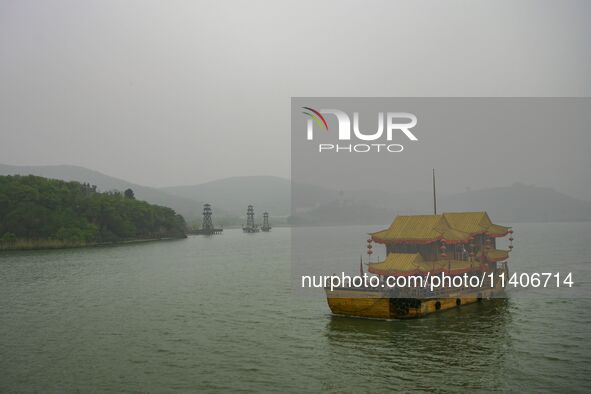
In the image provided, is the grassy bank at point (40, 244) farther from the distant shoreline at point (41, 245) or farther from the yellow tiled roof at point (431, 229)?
the yellow tiled roof at point (431, 229)

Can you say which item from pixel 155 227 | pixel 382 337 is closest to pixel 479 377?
pixel 382 337

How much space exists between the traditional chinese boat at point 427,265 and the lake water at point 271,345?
888 millimetres

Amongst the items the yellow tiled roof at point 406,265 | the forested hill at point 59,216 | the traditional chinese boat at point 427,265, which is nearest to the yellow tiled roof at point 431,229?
the traditional chinese boat at point 427,265

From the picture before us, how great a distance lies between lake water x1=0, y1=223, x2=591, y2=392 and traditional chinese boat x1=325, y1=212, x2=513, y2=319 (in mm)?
888

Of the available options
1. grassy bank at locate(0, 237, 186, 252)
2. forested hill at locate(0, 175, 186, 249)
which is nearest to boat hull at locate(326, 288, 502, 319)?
grassy bank at locate(0, 237, 186, 252)

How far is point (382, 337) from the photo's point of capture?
28094 millimetres

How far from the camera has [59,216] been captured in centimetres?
10962

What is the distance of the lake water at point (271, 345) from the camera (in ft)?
72.7

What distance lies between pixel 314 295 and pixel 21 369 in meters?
24.3

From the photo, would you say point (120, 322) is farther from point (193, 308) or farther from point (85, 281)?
point (85, 281)

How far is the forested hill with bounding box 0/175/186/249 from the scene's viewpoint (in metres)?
102

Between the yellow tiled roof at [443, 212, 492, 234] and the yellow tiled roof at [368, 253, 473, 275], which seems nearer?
the yellow tiled roof at [368, 253, 473, 275]

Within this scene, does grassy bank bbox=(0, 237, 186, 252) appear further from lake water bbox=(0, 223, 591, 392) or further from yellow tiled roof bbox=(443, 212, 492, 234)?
yellow tiled roof bbox=(443, 212, 492, 234)

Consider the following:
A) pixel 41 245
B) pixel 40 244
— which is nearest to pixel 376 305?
pixel 41 245
